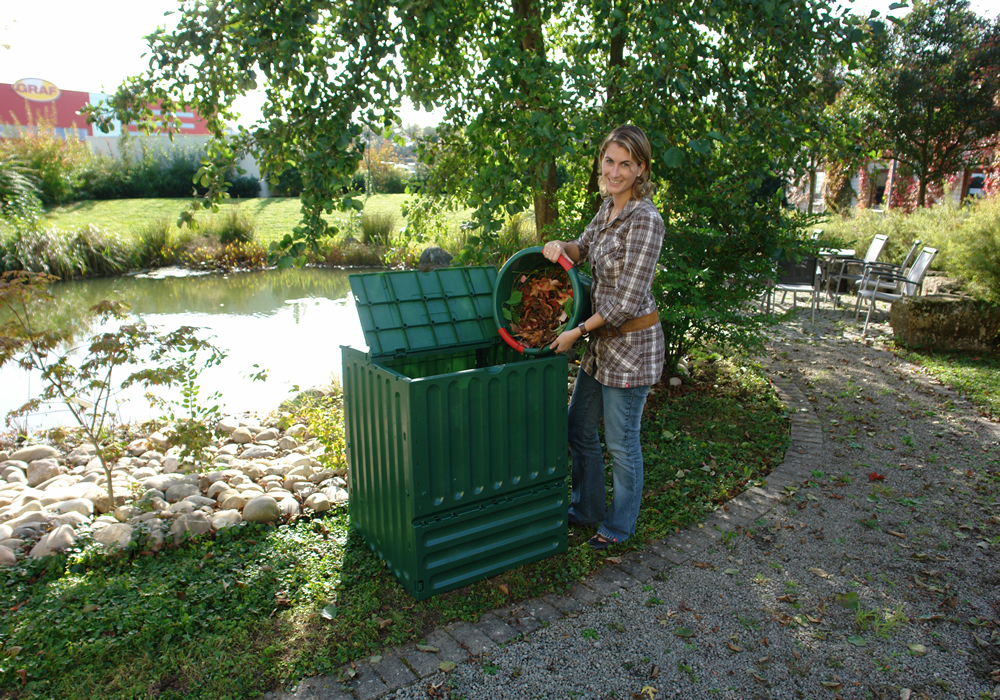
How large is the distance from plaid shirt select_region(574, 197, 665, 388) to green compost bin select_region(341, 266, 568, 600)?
9.3 inches

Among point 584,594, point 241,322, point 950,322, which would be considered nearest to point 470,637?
point 584,594

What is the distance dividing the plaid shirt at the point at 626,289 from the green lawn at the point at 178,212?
15.6 m

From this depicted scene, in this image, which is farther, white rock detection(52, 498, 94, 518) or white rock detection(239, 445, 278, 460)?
white rock detection(239, 445, 278, 460)

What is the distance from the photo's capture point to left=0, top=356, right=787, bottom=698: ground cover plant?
2.42 m

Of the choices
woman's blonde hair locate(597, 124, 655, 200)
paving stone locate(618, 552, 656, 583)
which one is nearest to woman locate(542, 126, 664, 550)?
woman's blonde hair locate(597, 124, 655, 200)

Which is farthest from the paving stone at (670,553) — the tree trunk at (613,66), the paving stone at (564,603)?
the tree trunk at (613,66)

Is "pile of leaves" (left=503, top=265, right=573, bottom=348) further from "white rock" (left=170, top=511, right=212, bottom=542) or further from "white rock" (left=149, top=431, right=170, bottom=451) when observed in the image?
"white rock" (left=149, top=431, right=170, bottom=451)

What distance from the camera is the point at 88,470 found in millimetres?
4789

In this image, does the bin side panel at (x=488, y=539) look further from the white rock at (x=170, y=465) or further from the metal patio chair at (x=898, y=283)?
the metal patio chair at (x=898, y=283)

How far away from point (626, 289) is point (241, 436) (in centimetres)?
387

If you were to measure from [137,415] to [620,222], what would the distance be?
5553mm

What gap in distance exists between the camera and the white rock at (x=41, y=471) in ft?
15.4

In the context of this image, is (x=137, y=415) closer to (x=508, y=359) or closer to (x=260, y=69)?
(x=260, y=69)

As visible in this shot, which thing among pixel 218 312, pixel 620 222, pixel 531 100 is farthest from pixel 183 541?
pixel 218 312
